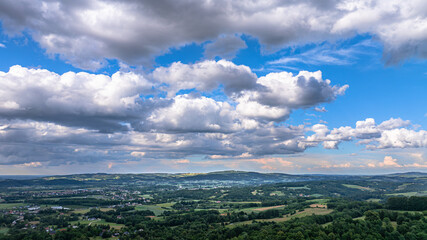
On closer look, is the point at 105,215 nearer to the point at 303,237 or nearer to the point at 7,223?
the point at 7,223

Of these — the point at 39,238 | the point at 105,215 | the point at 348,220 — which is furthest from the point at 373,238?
the point at 105,215

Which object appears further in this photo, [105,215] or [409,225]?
[105,215]

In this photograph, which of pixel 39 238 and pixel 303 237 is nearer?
pixel 303 237

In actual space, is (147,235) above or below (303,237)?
below

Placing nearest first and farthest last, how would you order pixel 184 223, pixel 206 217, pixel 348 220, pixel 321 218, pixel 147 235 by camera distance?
pixel 348 220
pixel 147 235
pixel 321 218
pixel 184 223
pixel 206 217

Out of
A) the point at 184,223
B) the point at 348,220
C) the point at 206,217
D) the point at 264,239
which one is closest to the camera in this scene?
the point at 264,239

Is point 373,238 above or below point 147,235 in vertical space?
above

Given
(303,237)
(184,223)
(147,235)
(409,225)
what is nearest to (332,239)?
(303,237)

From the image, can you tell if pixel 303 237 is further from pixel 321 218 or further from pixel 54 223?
pixel 54 223

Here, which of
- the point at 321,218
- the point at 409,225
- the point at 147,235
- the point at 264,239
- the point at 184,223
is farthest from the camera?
the point at 184,223
